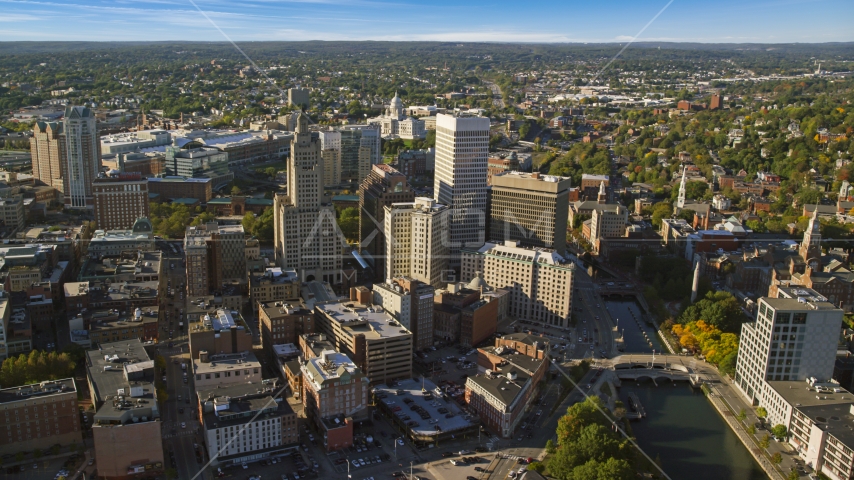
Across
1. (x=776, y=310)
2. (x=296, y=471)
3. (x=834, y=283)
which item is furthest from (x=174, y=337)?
(x=834, y=283)

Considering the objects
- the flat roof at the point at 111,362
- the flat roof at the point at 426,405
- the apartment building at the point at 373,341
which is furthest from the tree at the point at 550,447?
the flat roof at the point at 111,362

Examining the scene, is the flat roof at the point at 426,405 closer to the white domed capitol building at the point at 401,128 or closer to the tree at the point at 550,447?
the tree at the point at 550,447

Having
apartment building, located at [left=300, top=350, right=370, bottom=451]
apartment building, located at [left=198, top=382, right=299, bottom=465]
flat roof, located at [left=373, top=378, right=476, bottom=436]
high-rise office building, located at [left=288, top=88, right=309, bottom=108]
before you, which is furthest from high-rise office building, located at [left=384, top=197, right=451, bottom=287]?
high-rise office building, located at [left=288, top=88, right=309, bottom=108]

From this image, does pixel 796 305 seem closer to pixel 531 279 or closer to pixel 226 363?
pixel 531 279

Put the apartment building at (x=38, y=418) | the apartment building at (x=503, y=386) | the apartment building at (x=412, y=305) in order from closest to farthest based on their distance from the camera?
the apartment building at (x=38, y=418)
the apartment building at (x=503, y=386)
the apartment building at (x=412, y=305)

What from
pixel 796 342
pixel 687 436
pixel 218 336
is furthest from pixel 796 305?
pixel 218 336

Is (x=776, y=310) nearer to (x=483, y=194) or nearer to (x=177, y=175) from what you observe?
(x=483, y=194)

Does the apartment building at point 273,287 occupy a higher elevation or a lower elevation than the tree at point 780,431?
higher

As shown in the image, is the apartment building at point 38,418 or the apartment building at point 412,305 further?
the apartment building at point 412,305
